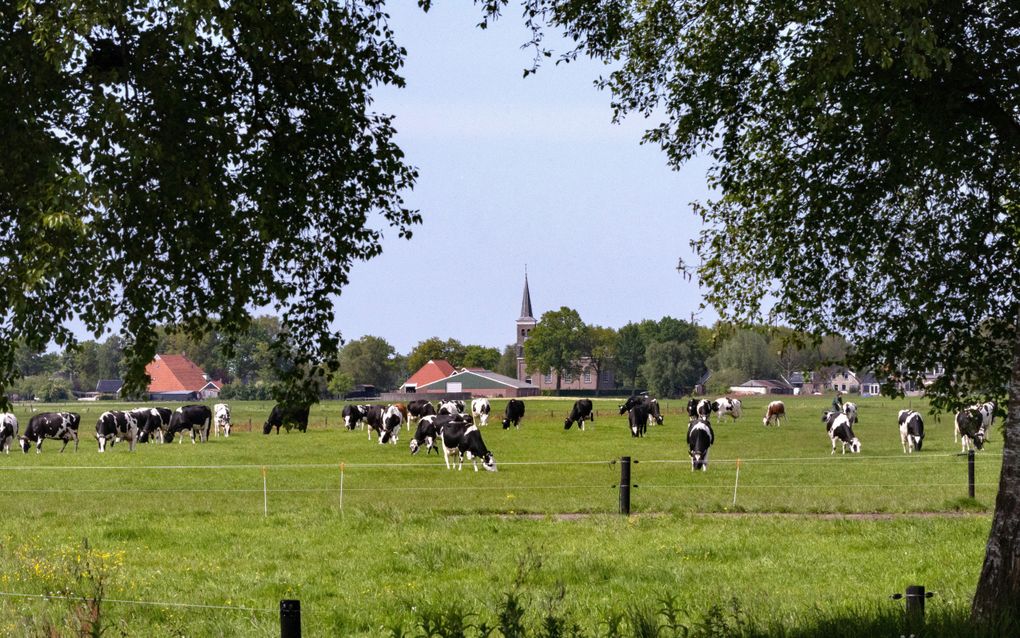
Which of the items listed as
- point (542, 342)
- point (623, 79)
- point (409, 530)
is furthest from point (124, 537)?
point (542, 342)

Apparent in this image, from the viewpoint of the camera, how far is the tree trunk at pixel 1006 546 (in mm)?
10516

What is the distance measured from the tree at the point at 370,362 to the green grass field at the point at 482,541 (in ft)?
485

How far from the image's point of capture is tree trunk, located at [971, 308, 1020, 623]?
10516 millimetres

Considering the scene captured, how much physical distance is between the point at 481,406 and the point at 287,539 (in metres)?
43.3

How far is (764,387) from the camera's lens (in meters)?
186

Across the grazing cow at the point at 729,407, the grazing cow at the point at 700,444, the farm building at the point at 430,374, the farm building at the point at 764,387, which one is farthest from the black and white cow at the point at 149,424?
the farm building at the point at 764,387

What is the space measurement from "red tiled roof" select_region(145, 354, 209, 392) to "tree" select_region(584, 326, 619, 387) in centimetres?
6194

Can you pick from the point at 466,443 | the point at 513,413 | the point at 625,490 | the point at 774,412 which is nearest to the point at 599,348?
the point at 774,412

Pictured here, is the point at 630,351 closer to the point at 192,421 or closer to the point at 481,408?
the point at 481,408

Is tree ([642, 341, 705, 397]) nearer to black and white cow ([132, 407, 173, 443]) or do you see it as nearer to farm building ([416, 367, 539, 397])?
farm building ([416, 367, 539, 397])

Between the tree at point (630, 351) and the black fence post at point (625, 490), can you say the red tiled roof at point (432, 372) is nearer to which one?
the tree at point (630, 351)

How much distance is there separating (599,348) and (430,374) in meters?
28.0

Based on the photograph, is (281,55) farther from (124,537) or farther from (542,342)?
(542,342)

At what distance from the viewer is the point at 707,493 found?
25766mm
